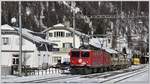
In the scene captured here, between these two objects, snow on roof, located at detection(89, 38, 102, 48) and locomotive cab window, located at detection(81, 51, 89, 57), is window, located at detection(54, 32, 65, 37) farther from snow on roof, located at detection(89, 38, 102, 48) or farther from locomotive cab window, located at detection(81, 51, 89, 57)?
locomotive cab window, located at detection(81, 51, 89, 57)

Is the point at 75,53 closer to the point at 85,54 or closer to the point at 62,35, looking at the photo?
the point at 85,54

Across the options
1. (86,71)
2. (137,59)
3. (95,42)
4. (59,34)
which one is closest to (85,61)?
(86,71)

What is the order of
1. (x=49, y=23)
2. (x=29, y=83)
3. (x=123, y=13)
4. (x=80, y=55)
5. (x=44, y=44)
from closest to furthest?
1. (x=29, y=83)
2. (x=80, y=55)
3. (x=123, y=13)
4. (x=44, y=44)
5. (x=49, y=23)

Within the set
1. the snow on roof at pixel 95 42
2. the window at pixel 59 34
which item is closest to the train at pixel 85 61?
the snow on roof at pixel 95 42

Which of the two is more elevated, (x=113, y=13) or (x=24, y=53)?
(x=113, y=13)

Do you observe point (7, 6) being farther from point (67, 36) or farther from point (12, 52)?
point (67, 36)

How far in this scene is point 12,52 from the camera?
5350 centimetres

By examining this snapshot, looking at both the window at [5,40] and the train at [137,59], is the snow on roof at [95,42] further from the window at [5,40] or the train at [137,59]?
the window at [5,40]

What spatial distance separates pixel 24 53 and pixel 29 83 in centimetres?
3179

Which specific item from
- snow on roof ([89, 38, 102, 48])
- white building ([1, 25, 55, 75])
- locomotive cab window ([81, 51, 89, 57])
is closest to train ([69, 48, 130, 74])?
locomotive cab window ([81, 51, 89, 57])

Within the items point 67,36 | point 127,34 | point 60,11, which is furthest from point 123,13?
point 67,36

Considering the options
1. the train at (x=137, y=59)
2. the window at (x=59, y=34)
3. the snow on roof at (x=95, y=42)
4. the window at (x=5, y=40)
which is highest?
the window at (x=59, y=34)

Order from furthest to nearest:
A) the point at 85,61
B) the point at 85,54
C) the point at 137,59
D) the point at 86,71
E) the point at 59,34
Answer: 1. the point at 137,59
2. the point at 59,34
3. the point at 85,54
4. the point at 85,61
5. the point at 86,71

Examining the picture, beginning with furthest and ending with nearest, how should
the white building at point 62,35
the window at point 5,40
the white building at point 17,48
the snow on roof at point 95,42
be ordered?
1. the snow on roof at point 95,42
2. the white building at point 62,35
3. the window at point 5,40
4. the white building at point 17,48
